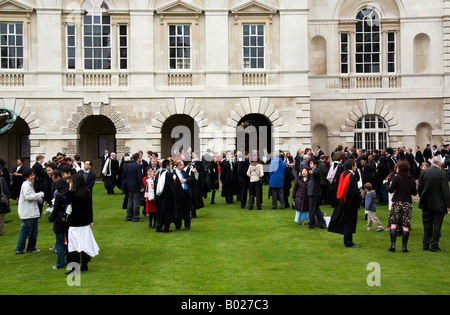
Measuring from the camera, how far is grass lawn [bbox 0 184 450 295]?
35.2 ft

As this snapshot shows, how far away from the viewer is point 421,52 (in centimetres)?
3406

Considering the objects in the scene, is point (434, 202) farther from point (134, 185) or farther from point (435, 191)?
point (134, 185)

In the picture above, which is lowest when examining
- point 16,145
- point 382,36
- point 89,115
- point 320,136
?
point 16,145

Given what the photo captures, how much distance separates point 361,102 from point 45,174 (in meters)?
19.0

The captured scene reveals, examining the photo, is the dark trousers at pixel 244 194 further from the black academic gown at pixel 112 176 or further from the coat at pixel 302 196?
the black academic gown at pixel 112 176

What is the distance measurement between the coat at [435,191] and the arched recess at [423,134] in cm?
2053

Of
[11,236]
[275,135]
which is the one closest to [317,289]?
[11,236]

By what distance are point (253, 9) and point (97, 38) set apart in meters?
7.46

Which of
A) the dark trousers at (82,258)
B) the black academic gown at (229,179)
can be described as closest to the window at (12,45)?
the black academic gown at (229,179)

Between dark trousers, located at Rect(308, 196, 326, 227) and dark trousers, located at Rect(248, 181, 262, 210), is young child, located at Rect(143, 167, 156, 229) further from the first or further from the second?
dark trousers, located at Rect(248, 181, 262, 210)

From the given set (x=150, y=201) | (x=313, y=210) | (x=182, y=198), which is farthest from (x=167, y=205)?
(x=313, y=210)

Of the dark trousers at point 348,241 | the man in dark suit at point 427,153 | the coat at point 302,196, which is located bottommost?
the dark trousers at point 348,241

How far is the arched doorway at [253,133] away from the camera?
33.0m

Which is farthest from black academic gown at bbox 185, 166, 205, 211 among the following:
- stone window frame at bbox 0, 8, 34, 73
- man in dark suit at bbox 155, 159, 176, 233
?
stone window frame at bbox 0, 8, 34, 73
